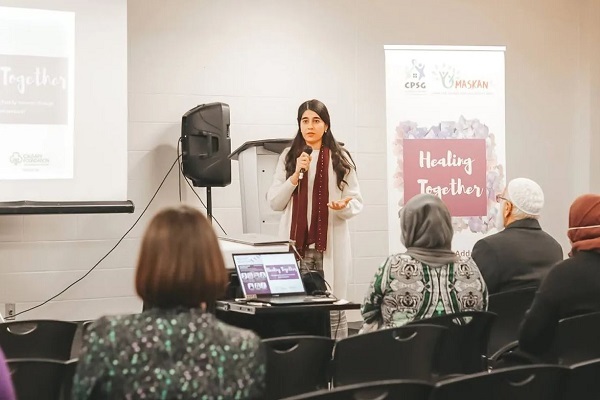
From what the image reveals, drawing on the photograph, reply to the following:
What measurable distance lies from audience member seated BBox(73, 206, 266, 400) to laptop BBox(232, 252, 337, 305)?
1333mm

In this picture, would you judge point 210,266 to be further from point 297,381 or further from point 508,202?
point 508,202

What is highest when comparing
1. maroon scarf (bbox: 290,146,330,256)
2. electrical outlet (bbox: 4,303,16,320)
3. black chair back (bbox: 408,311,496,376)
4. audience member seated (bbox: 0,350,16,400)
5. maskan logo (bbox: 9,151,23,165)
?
maskan logo (bbox: 9,151,23,165)

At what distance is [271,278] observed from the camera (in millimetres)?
3242

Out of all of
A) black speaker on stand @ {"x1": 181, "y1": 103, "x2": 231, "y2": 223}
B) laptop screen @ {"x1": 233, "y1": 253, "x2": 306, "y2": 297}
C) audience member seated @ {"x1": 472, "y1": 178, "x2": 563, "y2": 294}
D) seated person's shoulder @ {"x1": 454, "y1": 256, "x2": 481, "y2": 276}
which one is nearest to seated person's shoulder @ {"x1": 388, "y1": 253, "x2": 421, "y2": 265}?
seated person's shoulder @ {"x1": 454, "y1": 256, "x2": 481, "y2": 276}

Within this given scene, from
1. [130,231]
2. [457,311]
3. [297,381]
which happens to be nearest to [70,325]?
[297,381]

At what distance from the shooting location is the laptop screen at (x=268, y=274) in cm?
320

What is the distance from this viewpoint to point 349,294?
20.4 ft

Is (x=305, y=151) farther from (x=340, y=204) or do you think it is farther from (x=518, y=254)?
(x=518, y=254)

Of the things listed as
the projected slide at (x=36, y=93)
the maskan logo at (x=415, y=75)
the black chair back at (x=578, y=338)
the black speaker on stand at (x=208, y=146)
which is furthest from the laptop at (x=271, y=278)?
the maskan logo at (x=415, y=75)

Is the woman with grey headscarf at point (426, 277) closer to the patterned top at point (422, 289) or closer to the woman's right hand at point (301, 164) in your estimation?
the patterned top at point (422, 289)

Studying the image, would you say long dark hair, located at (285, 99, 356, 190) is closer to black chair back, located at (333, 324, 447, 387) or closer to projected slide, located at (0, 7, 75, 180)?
projected slide, located at (0, 7, 75, 180)

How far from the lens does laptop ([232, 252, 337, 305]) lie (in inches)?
125

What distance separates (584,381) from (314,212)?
8.65ft

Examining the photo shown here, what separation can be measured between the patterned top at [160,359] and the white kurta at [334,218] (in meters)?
2.72
